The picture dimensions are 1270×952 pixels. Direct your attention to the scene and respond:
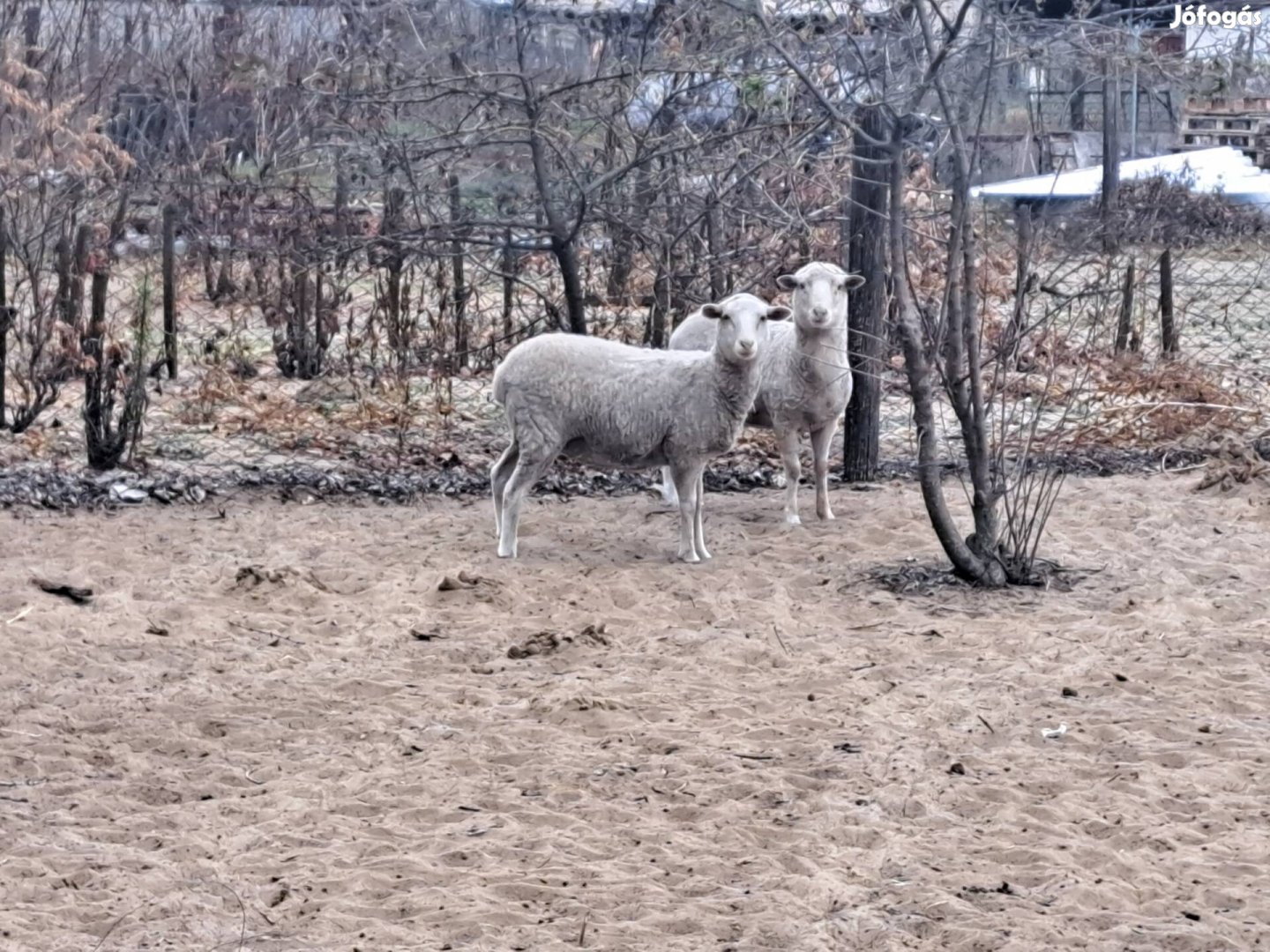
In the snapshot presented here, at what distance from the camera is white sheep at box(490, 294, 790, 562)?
7.84 meters

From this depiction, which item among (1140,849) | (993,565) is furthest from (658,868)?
(993,565)

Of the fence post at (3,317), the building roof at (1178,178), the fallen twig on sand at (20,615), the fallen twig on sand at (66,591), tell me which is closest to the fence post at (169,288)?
the fence post at (3,317)

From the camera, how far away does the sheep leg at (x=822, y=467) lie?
28.5ft

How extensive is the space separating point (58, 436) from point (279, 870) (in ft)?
20.0

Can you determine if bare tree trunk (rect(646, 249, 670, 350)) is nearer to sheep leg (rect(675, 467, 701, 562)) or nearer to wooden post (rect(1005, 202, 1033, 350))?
wooden post (rect(1005, 202, 1033, 350))

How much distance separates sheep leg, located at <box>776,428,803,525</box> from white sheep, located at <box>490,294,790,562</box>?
2.45 ft

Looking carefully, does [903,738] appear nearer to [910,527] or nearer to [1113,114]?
[910,527]

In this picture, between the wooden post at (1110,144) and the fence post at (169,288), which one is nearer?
the fence post at (169,288)

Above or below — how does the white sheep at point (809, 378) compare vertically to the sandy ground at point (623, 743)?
above

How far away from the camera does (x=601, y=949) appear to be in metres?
3.94

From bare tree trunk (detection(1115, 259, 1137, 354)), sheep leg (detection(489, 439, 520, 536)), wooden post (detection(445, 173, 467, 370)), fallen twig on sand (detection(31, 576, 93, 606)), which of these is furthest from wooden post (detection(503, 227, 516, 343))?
bare tree trunk (detection(1115, 259, 1137, 354))

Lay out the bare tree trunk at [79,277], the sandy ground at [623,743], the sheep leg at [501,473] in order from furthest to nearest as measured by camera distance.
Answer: the bare tree trunk at [79,277], the sheep leg at [501,473], the sandy ground at [623,743]

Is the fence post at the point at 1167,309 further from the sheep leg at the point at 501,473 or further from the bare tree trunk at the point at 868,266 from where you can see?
the sheep leg at the point at 501,473

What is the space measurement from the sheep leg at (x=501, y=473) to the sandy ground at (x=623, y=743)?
0.17 m
